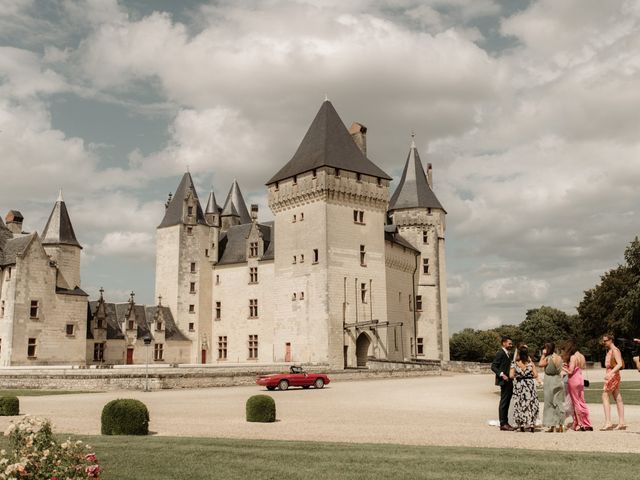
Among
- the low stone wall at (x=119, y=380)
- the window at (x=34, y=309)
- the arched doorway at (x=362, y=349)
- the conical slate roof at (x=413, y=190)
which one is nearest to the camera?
the low stone wall at (x=119, y=380)

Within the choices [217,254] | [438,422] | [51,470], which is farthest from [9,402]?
[217,254]

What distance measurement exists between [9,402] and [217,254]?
120 ft

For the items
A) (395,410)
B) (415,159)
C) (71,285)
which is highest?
(415,159)

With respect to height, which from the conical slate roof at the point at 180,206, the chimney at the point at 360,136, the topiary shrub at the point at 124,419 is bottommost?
the topiary shrub at the point at 124,419

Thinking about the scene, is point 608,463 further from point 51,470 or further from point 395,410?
point 395,410

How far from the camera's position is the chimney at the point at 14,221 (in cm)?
4588

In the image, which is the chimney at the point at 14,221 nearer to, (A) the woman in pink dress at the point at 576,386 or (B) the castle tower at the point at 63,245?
(B) the castle tower at the point at 63,245

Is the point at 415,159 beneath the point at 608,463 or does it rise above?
above

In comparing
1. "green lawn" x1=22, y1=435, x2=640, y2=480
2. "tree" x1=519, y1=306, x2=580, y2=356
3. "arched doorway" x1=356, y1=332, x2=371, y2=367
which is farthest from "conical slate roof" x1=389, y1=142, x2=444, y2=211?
"green lawn" x1=22, y1=435, x2=640, y2=480

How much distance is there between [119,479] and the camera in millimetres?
8062

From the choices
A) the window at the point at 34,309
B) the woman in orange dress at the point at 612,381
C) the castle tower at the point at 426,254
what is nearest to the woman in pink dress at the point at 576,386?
the woman in orange dress at the point at 612,381

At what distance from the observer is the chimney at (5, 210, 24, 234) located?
45875 millimetres

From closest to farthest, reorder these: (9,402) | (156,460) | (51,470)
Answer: (51,470) < (156,460) < (9,402)

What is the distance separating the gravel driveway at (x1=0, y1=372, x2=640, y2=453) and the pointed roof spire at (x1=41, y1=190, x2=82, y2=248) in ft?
74.9
